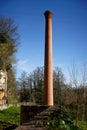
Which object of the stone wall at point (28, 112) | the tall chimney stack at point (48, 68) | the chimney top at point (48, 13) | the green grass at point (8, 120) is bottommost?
the green grass at point (8, 120)

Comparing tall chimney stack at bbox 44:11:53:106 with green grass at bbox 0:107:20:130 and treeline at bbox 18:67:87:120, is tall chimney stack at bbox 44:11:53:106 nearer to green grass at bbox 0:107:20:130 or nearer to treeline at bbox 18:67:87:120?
green grass at bbox 0:107:20:130

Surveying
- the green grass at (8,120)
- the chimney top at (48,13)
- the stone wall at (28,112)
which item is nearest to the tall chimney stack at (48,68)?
the chimney top at (48,13)

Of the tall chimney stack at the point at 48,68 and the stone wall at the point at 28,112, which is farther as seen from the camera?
the tall chimney stack at the point at 48,68

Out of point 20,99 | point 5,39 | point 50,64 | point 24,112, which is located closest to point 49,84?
point 50,64

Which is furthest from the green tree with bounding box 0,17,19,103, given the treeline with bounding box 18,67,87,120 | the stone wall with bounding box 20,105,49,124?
the stone wall with bounding box 20,105,49,124

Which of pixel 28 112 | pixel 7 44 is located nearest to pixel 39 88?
pixel 7 44

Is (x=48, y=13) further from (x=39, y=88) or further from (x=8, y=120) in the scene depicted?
(x=39, y=88)

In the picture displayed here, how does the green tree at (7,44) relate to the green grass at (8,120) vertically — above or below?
above

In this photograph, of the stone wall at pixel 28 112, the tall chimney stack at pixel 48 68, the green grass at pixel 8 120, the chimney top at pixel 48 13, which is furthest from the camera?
the chimney top at pixel 48 13

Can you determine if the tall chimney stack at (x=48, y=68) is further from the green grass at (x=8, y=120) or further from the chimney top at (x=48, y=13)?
the green grass at (x=8, y=120)

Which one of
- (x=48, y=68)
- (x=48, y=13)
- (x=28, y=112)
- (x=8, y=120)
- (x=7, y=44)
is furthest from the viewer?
(x=7, y=44)

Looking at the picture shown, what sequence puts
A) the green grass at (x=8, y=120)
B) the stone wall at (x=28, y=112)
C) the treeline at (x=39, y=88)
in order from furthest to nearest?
the treeline at (x=39, y=88)
the green grass at (x=8, y=120)
the stone wall at (x=28, y=112)

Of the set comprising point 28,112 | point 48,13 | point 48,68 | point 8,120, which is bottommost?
point 8,120

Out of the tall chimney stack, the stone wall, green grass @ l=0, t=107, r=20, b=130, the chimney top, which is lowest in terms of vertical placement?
green grass @ l=0, t=107, r=20, b=130
